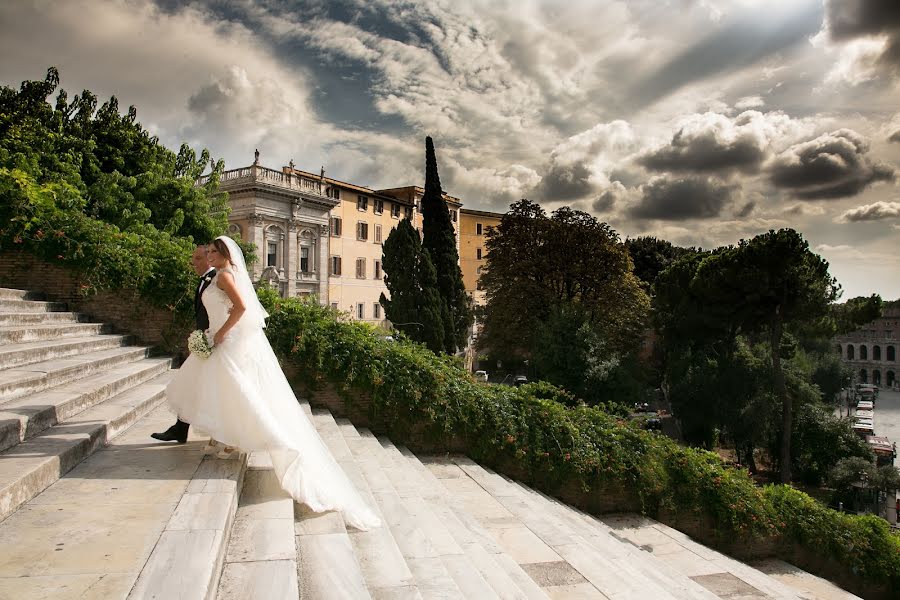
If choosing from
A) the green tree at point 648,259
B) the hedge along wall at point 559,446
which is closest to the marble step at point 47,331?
the hedge along wall at point 559,446

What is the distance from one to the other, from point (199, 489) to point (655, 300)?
32685 millimetres

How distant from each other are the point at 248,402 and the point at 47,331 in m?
4.60

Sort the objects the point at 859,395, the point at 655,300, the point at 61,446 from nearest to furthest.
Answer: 1. the point at 61,446
2. the point at 655,300
3. the point at 859,395

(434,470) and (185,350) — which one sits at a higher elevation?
(185,350)

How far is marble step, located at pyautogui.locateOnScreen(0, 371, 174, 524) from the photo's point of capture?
10.0ft

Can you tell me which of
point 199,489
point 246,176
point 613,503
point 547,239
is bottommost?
point 613,503

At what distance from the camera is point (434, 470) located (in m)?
7.50

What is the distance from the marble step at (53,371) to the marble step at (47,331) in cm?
50

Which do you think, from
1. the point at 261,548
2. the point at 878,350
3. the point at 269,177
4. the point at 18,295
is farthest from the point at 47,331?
the point at 878,350

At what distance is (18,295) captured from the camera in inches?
324

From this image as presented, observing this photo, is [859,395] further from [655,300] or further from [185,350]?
[185,350]

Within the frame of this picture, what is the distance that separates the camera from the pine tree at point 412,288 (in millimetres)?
26859

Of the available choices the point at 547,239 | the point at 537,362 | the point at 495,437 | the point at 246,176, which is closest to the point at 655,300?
the point at 547,239

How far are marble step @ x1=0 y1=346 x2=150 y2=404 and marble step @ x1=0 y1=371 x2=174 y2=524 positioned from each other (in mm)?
469
